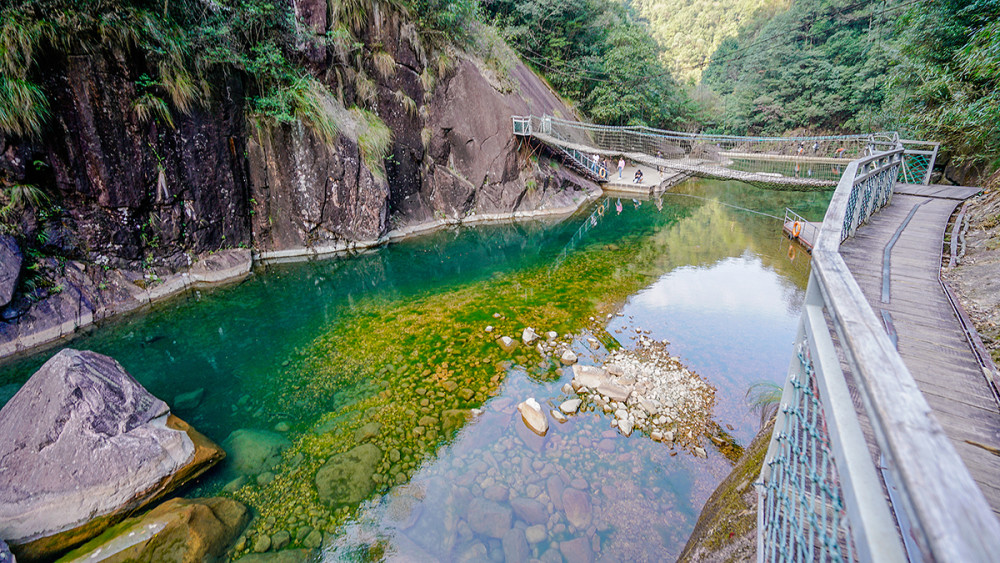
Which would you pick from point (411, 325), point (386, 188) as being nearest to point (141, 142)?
point (386, 188)

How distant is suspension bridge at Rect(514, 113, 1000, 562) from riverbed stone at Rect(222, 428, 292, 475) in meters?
4.54

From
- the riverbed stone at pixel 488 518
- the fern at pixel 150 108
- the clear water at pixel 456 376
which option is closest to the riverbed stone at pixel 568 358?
the clear water at pixel 456 376

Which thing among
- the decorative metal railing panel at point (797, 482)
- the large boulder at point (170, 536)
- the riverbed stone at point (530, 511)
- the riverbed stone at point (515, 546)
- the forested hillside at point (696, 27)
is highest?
the forested hillside at point (696, 27)

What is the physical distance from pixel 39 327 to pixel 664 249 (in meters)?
13.6

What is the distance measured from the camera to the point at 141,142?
8.04 meters

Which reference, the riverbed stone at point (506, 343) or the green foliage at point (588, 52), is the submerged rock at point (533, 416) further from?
the green foliage at point (588, 52)

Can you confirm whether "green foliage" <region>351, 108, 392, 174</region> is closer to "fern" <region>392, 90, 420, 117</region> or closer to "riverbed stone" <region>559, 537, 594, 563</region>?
"fern" <region>392, 90, 420, 117</region>

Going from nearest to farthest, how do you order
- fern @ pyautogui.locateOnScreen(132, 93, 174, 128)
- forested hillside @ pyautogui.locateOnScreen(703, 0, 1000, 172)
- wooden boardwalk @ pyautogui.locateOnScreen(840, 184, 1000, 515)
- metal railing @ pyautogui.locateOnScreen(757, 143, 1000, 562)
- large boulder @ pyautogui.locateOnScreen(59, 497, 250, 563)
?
metal railing @ pyautogui.locateOnScreen(757, 143, 1000, 562), wooden boardwalk @ pyautogui.locateOnScreen(840, 184, 1000, 515), large boulder @ pyautogui.locateOnScreen(59, 497, 250, 563), fern @ pyautogui.locateOnScreen(132, 93, 174, 128), forested hillside @ pyautogui.locateOnScreen(703, 0, 1000, 172)

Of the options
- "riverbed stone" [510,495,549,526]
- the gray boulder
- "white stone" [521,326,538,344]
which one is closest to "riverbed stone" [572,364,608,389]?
"white stone" [521,326,538,344]

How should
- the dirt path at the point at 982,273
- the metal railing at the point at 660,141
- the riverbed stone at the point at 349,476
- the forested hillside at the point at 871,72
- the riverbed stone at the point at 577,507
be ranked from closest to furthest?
the dirt path at the point at 982,273
the riverbed stone at the point at 577,507
the riverbed stone at the point at 349,476
the forested hillside at the point at 871,72
the metal railing at the point at 660,141

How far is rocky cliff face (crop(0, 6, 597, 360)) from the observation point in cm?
721

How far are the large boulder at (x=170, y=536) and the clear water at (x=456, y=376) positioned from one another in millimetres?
231

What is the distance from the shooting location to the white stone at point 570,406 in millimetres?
4992

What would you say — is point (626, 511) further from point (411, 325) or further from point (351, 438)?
point (411, 325)
